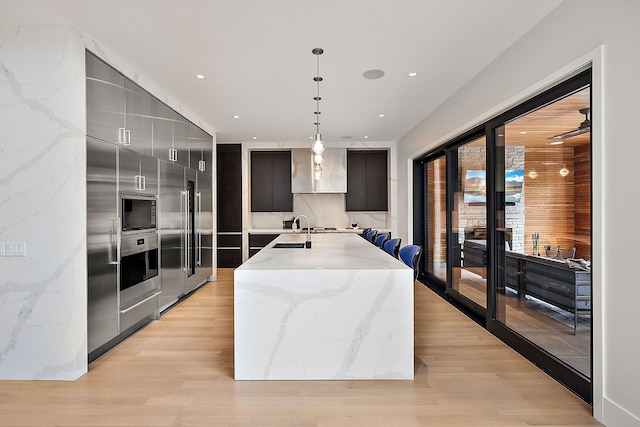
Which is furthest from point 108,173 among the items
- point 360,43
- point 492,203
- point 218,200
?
point 218,200

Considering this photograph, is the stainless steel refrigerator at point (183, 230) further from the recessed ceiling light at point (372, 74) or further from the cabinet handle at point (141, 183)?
the recessed ceiling light at point (372, 74)

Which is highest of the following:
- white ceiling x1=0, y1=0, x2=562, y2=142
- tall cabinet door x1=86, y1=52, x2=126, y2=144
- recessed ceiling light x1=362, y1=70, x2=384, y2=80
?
recessed ceiling light x1=362, y1=70, x2=384, y2=80

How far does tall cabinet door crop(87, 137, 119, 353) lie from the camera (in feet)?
9.80

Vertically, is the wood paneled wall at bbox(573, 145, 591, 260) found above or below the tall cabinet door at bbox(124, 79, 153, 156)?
below

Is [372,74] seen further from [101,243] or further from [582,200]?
[101,243]

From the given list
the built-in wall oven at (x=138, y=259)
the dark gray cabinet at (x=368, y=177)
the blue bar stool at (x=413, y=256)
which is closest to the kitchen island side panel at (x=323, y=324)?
the blue bar stool at (x=413, y=256)

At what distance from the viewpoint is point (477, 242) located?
14.5 ft

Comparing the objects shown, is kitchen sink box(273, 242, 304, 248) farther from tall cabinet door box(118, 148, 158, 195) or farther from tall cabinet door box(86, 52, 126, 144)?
tall cabinet door box(86, 52, 126, 144)

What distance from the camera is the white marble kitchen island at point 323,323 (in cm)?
269

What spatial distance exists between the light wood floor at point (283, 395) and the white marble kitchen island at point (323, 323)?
0.10 m

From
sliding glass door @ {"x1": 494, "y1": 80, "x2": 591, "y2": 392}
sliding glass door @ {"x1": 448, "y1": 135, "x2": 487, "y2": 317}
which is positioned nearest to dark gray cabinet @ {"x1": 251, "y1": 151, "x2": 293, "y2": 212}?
sliding glass door @ {"x1": 448, "y1": 135, "x2": 487, "y2": 317}

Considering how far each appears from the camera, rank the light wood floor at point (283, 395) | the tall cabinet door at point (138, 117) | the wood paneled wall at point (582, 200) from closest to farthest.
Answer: the light wood floor at point (283, 395) → the wood paneled wall at point (582, 200) → the tall cabinet door at point (138, 117)

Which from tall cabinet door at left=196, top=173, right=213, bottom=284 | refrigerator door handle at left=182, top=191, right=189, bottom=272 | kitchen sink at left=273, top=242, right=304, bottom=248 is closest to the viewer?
kitchen sink at left=273, top=242, right=304, bottom=248

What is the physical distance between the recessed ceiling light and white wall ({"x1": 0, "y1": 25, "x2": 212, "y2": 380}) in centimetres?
259
